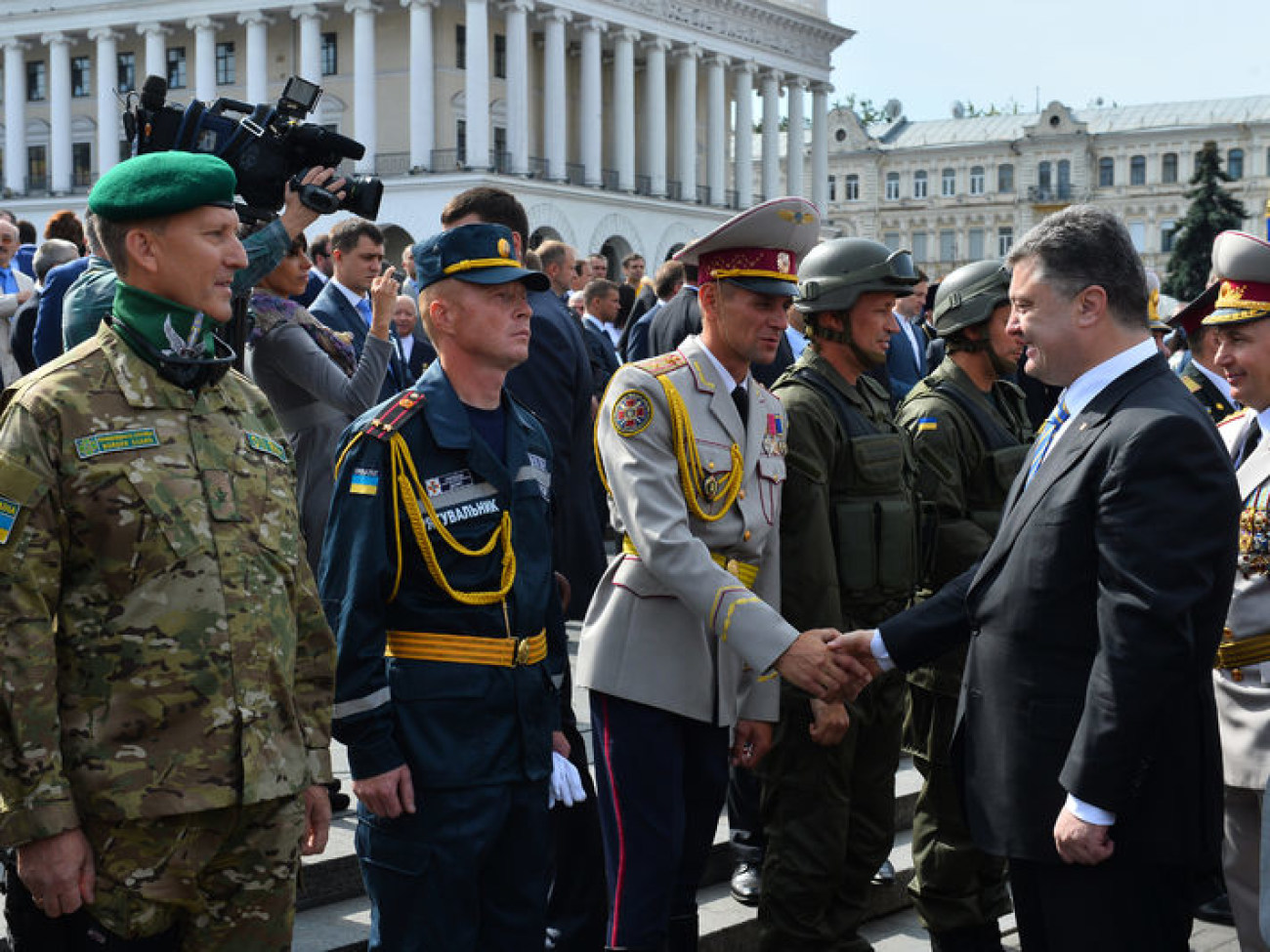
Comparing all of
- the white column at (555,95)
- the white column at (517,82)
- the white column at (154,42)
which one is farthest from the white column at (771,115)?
the white column at (154,42)

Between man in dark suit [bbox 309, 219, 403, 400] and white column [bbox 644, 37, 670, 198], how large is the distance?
5861cm

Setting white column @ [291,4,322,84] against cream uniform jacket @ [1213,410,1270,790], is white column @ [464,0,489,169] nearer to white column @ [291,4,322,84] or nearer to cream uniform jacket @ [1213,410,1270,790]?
white column @ [291,4,322,84]

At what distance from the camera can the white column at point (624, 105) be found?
63594 mm

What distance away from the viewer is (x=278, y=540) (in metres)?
3.57

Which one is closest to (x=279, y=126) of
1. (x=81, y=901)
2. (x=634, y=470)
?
(x=634, y=470)

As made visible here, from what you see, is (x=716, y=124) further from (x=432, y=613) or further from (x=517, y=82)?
(x=432, y=613)

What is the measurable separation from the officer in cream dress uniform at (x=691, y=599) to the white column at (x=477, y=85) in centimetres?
5325

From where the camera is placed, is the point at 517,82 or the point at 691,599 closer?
the point at 691,599

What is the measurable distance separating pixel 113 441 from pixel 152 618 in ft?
1.19

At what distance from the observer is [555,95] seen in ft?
198

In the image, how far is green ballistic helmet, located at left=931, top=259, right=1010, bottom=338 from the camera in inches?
234

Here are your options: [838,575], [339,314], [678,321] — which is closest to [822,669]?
[838,575]

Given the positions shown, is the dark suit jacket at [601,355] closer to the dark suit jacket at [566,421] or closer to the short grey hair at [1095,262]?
the dark suit jacket at [566,421]

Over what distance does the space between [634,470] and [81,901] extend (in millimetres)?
1992
